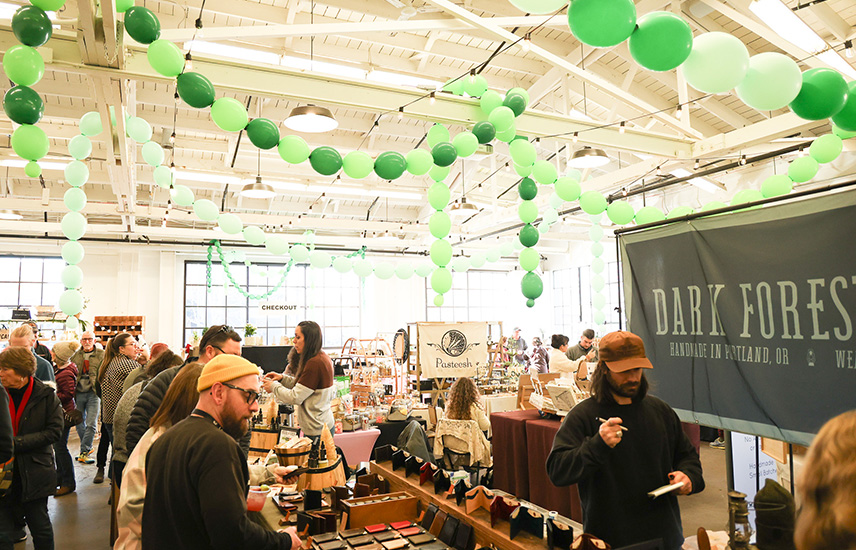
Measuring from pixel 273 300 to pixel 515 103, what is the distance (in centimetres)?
1367

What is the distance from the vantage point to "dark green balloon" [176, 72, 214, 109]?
9.97 ft

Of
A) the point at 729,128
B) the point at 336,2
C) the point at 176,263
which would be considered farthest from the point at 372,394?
the point at 176,263

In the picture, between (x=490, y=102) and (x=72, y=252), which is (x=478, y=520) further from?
(x=72, y=252)

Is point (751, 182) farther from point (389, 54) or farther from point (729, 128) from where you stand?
point (389, 54)

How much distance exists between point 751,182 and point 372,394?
8056 millimetres

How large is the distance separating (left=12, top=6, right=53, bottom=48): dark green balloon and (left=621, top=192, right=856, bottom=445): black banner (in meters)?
3.02

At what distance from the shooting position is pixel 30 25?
2.53m

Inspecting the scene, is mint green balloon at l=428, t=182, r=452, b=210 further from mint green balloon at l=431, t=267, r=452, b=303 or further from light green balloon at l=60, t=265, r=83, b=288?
light green balloon at l=60, t=265, r=83, b=288

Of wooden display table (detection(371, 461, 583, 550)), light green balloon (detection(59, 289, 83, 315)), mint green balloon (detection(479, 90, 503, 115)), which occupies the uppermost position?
mint green balloon (detection(479, 90, 503, 115))

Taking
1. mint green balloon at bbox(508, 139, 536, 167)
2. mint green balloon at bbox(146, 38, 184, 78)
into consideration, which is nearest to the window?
mint green balloon at bbox(508, 139, 536, 167)

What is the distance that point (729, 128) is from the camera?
930 cm

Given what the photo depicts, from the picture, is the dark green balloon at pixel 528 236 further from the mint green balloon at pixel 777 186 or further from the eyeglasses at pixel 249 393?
the eyeglasses at pixel 249 393

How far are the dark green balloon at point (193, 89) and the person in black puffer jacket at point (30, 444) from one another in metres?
1.82

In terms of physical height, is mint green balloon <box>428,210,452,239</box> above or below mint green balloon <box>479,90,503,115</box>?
below
